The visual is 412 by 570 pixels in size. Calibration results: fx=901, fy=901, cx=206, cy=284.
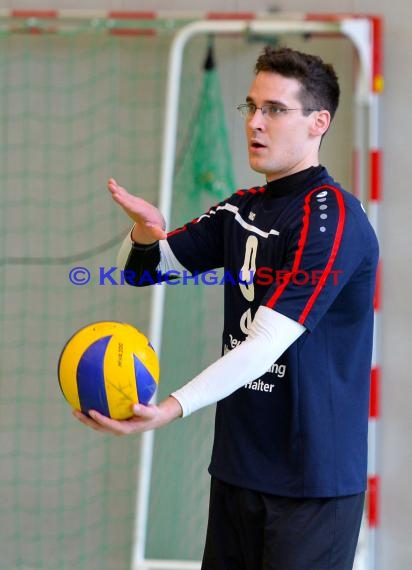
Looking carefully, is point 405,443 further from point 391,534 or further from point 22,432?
point 22,432

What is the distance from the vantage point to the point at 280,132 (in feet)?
6.68

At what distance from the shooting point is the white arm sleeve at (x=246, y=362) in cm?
178

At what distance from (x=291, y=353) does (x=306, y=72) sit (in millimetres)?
649

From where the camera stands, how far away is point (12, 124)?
135 inches

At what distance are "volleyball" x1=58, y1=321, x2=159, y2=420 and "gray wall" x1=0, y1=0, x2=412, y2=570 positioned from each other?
164cm

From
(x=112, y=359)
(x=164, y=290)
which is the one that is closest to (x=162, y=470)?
(x=164, y=290)

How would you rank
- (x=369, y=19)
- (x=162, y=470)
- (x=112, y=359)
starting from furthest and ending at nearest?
1. (x=162, y=470)
2. (x=369, y=19)
3. (x=112, y=359)

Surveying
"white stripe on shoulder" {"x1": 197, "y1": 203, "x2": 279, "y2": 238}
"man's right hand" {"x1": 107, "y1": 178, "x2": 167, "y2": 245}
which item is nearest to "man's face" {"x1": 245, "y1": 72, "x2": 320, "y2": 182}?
"white stripe on shoulder" {"x1": 197, "y1": 203, "x2": 279, "y2": 238}

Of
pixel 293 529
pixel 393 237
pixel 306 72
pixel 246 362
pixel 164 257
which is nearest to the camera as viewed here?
pixel 246 362

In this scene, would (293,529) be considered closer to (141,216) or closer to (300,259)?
(300,259)

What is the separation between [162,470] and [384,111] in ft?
5.15

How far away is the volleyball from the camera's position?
1802mm

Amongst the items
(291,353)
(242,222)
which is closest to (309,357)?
(291,353)

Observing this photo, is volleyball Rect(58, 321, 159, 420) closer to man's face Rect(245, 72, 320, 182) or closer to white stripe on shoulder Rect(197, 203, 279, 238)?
white stripe on shoulder Rect(197, 203, 279, 238)
